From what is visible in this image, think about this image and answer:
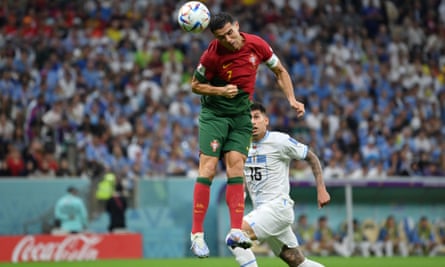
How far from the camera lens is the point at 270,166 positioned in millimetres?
10992

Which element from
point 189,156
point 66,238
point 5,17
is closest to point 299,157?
point 66,238

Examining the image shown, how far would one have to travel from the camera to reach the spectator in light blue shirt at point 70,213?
1967cm

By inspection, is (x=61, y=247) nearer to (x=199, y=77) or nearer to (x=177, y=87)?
(x=177, y=87)

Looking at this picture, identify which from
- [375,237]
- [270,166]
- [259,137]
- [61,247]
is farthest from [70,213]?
[270,166]

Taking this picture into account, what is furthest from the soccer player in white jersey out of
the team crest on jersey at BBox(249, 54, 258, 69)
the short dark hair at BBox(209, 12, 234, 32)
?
the short dark hair at BBox(209, 12, 234, 32)

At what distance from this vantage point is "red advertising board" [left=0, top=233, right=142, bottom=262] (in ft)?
62.3

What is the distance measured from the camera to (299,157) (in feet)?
36.1

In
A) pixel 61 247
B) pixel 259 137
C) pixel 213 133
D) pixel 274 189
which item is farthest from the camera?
pixel 61 247

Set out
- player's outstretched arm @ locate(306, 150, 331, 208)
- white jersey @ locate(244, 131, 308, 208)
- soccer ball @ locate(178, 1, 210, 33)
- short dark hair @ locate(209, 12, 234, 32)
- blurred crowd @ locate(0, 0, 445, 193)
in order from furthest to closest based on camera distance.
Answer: blurred crowd @ locate(0, 0, 445, 193), white jersey @ locate(244, 131, 308, 208), player's outstretched arm @ locate(306, 150, 331, 208), short dark hair @ locate(209, 12, 234, 32), soccer ball @ locate(178, 1, 210, 33)

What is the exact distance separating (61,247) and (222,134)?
33.9 ft

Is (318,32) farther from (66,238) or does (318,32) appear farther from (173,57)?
(66,238)

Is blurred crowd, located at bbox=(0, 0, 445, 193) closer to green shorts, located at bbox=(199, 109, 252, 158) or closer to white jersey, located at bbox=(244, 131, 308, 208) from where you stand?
white jersey, located at bbox=(244, 131, 308, 208)

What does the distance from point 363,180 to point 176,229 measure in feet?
15.1

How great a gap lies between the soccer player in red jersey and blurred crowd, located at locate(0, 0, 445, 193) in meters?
11.2
